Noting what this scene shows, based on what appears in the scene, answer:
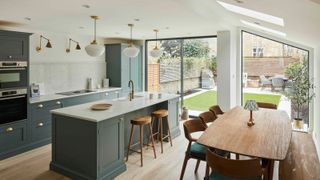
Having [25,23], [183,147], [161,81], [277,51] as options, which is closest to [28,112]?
[25,23]

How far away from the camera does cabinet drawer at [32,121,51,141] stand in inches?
176

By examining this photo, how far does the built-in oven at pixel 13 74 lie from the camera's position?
12.9 feet

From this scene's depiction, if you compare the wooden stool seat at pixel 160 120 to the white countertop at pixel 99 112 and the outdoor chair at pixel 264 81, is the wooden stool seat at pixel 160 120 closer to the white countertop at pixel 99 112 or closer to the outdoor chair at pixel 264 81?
the white countertop at pixel 99 112

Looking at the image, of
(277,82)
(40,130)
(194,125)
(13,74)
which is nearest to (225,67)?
(277,82)

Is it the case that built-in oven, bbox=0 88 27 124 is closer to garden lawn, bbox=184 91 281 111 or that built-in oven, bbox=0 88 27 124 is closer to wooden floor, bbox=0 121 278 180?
wooden floor, bbox=0 121 278 180

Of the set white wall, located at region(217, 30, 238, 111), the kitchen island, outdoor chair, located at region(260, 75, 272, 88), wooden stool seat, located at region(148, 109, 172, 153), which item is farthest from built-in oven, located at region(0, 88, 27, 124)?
outdoor chair, located at region(260, 75, 272, 88)

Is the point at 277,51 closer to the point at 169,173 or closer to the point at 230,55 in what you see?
the point at 230,55

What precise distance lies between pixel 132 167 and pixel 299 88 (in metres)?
3.92

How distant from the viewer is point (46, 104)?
15.4ft

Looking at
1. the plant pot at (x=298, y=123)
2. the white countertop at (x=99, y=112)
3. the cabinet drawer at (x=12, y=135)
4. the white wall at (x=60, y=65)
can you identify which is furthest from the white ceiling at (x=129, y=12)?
the plant pot at (x=298, y=123)

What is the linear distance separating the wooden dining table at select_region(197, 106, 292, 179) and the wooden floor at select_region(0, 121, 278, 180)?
0.81 metres

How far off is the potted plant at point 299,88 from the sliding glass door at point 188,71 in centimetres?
190

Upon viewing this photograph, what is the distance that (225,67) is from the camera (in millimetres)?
5582

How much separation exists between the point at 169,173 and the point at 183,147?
1.13 metres
